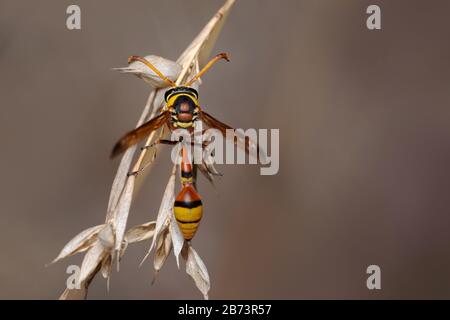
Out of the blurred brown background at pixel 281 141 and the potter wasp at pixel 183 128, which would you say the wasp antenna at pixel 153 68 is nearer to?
the potter wasp at pixel 183 128

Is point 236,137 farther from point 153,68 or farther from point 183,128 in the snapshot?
point 153,68

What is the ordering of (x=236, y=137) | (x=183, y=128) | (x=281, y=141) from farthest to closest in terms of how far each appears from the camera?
(x=281, y=141)
(x=236, y=137)
(x=183, y=128)

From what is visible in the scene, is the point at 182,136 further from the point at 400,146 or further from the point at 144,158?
the point at 400,146

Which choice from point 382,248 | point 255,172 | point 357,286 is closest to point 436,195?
point 382,248

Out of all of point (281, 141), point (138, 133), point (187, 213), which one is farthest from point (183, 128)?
point (281, 141)

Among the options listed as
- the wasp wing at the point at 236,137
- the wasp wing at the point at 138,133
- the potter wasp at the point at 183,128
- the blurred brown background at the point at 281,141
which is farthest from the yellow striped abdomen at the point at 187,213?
the blurred brown background at the point at 281,141

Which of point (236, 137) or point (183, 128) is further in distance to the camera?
point (236, 137)
